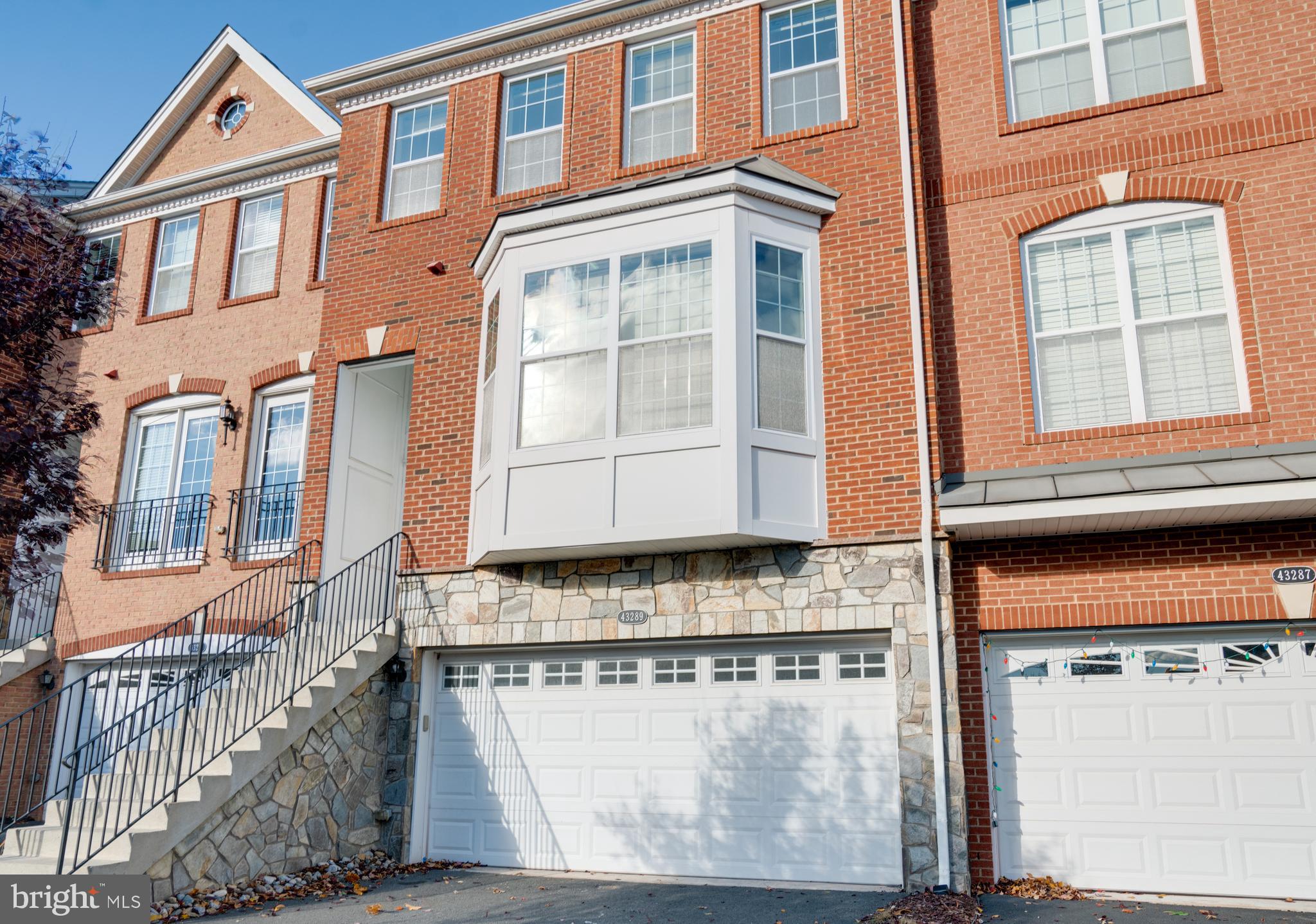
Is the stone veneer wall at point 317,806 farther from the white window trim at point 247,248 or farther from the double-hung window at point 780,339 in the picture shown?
the white window trim at point 247,248

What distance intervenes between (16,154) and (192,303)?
6.68 m

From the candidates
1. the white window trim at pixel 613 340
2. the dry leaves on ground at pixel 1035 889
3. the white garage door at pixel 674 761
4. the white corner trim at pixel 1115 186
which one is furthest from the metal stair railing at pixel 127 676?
the white corner trim at pixel 1115 186

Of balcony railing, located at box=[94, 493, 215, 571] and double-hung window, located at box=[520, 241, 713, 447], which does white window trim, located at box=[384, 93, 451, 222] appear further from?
balcony railing, located at box=[94, 493, 215, 571]

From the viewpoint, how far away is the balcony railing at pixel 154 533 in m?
13.4

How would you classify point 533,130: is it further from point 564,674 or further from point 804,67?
point 564,674

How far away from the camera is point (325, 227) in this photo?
14148 millimetres

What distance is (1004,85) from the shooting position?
10.2 m

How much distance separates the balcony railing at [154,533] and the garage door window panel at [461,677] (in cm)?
450

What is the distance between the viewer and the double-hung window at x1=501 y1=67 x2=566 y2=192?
12.0m

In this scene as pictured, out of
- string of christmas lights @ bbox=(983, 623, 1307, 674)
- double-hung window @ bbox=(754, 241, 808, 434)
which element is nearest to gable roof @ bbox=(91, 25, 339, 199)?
double-hung window @ bbox=(754, 241, 808, 434)

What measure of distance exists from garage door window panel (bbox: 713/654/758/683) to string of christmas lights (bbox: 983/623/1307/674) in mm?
2102

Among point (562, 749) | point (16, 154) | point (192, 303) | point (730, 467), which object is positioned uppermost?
point (192, 303)

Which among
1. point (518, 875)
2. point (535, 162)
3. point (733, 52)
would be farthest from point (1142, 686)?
point (535, 162)

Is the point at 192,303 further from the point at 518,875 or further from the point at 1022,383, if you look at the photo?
the point at 1022,383
